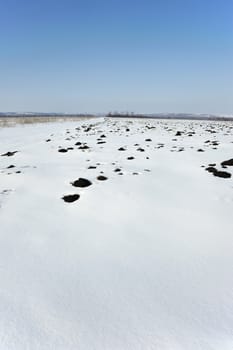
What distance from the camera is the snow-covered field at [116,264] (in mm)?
2674

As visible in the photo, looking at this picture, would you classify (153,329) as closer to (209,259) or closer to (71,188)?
(209,259)

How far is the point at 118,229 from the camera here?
4883 millimetres

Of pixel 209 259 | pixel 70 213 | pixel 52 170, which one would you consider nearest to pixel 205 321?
pixel 209 259

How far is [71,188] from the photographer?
22.8 feet

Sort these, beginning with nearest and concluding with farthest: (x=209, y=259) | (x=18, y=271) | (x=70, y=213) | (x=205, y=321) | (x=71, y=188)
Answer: (x=205, y=321) → (x=18, y=271) → (x=209, y=259) → (x=70, y=213) → (x=71, y=188)

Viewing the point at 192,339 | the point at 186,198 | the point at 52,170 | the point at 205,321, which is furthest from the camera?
the point at 52,170

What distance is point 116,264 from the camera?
388 centimetres

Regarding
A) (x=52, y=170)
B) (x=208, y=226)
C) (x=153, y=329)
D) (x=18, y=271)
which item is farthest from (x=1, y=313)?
(x=52, y=170)

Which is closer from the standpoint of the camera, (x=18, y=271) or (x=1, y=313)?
(x=1, y=313)

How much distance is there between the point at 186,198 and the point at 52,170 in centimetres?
465

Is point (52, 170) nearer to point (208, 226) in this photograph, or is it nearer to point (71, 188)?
point (71, 188)

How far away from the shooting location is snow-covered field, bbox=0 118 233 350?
267cm

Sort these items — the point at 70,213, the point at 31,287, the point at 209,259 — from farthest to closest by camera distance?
the point at 70,213
the point at 209,259
the point at 31,287

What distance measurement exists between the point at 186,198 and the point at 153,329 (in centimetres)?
406
